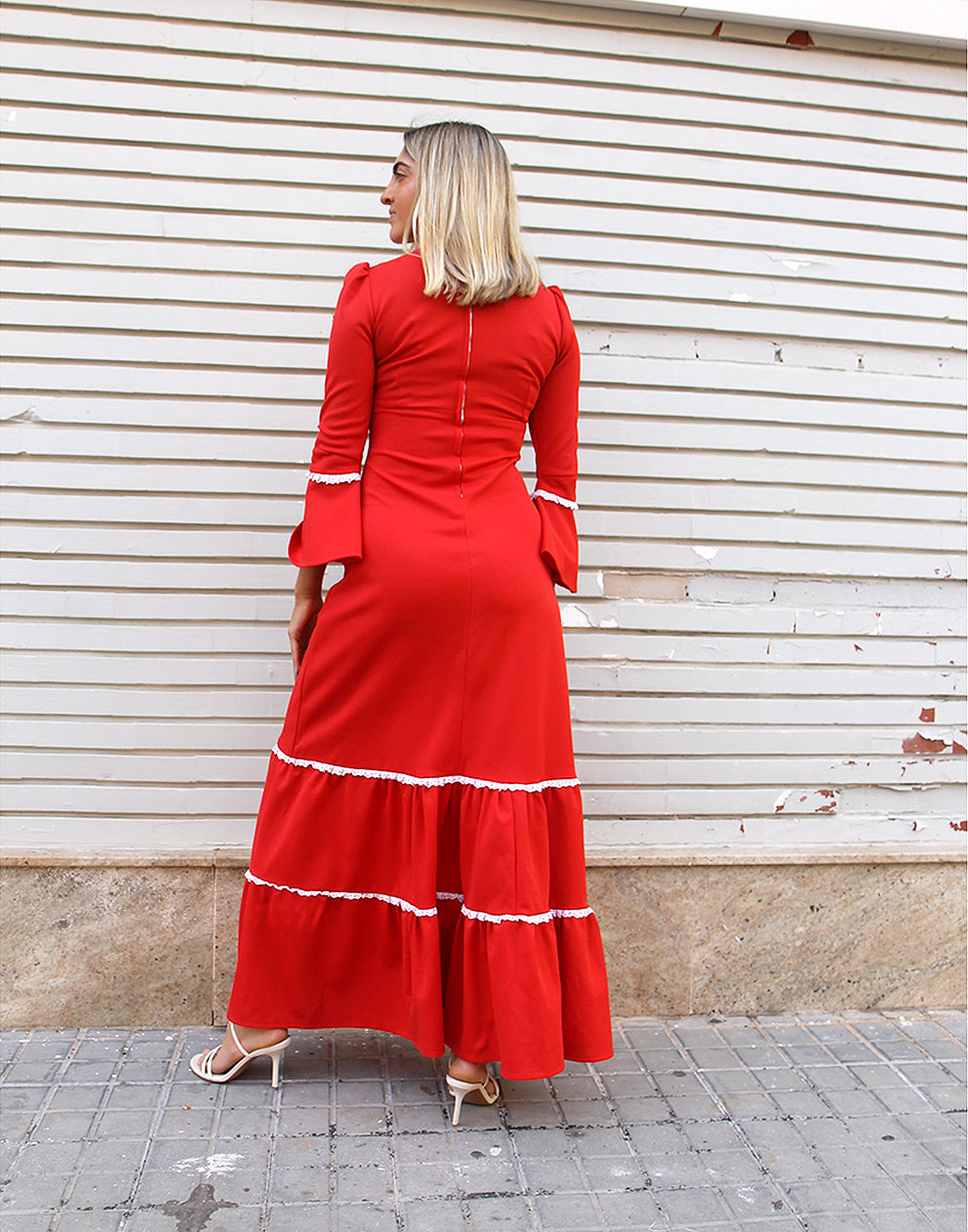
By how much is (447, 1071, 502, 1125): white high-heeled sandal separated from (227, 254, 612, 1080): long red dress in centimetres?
10

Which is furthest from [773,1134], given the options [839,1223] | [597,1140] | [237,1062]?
[237,1062]

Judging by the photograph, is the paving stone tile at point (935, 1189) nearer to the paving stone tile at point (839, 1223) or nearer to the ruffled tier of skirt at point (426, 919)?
the paving stone tile at point (839, 1223)

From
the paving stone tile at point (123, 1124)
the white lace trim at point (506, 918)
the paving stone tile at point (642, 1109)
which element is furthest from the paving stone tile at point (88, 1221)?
the paving stone tile at point (642, 1109)

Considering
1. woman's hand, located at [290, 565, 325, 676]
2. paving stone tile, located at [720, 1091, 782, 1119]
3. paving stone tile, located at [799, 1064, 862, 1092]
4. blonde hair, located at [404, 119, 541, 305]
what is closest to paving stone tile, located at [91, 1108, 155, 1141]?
woman's hand, located at [290, 565, 325, 676]

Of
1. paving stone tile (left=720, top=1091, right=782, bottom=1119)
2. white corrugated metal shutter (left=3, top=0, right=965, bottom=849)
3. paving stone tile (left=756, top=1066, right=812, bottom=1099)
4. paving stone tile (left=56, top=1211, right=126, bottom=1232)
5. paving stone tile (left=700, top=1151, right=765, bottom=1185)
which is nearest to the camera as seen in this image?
paving stone tile (left=56, top=1211, right=126, bottom=1232)

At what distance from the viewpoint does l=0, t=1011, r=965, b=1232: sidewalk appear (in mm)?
2518

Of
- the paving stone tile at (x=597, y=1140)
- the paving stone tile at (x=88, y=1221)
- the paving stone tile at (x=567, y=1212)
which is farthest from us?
the paving stone tile at (x=597, y=1140)

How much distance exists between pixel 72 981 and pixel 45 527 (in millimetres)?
1412

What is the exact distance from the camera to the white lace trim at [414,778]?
2852 mm

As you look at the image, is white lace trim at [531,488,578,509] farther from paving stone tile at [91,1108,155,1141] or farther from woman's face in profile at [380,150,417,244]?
paving stone tile at [91,1108,155,1141]

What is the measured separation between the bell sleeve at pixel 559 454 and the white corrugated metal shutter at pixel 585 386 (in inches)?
20.9

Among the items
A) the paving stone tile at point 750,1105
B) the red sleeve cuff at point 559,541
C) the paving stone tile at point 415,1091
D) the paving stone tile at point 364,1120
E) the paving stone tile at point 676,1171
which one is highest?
the red sleeve cuff at point 559,541

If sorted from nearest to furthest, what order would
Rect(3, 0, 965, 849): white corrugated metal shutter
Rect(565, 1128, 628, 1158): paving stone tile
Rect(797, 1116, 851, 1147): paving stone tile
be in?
Rect(565, 1128, 628, 1158): paving stone tile < Rect(797, 1116, 851, 1147): paving stone tile < Rect(3, 0, 965, 849): white corrugated metal shutter

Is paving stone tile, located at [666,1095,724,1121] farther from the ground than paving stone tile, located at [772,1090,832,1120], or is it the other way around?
paving stone tile, located at [666,1095,724,1121]
